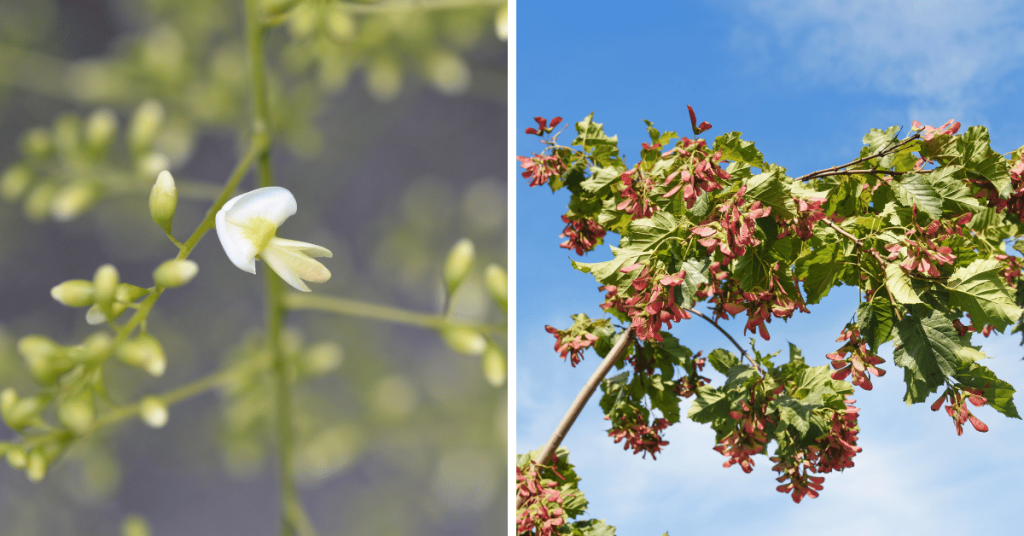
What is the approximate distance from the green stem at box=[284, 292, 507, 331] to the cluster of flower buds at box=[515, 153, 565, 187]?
3.43ft

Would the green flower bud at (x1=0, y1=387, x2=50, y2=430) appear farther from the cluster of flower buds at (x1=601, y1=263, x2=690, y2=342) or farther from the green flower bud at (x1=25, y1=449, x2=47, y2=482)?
the cluster of flower buds at (x1=601, y1=263, x2=690, y2=342)

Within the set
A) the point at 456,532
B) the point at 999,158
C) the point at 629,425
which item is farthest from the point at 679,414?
the point at 456,532

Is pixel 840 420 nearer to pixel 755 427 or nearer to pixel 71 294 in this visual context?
pixel 755 427

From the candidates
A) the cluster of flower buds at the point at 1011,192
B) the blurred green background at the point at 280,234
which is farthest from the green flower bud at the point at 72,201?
the cluster of flower buds at the point at 1011,192

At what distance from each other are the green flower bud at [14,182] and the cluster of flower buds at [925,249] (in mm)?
1128

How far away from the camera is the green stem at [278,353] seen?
493 millimetres

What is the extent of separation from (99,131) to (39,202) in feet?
0.24

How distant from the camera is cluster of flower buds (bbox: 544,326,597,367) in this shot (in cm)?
139

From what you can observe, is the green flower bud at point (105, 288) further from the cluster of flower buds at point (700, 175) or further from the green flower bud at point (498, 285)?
the cluster of flower buds at point (700, 175)

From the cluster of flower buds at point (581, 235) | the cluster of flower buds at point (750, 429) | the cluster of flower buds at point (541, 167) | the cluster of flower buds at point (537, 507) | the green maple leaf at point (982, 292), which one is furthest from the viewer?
the cluster of flower buds at point (581, 235)

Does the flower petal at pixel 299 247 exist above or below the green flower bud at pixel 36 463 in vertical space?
above

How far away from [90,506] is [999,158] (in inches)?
59.3

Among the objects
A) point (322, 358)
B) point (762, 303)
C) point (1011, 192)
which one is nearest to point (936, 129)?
point (1011, 192)

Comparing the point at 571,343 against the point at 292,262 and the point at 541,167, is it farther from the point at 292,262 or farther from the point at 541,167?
the point at 292,262
